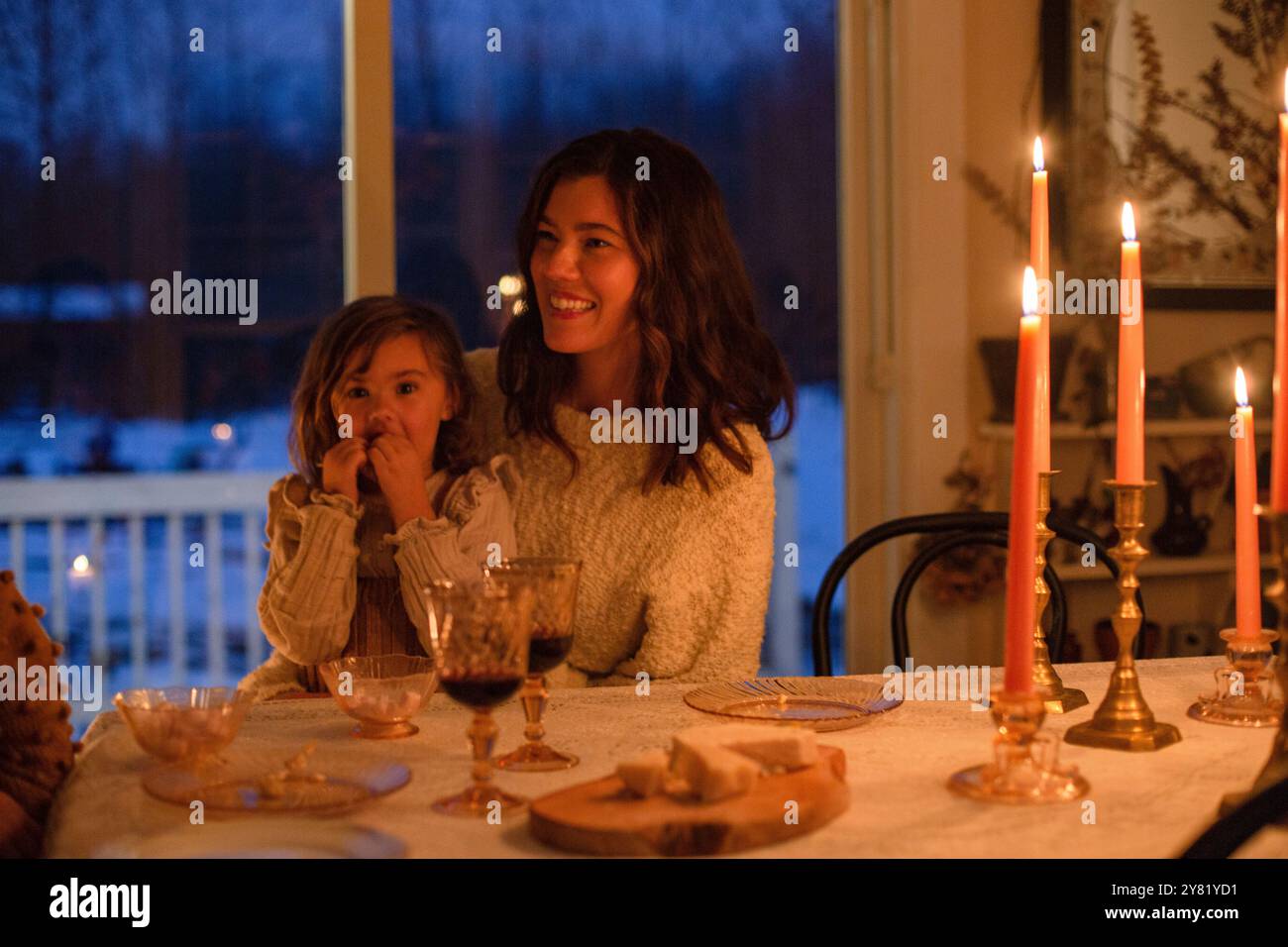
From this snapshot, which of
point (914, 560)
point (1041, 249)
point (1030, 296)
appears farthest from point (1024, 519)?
point (914, 560)

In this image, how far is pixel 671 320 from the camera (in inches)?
88.9

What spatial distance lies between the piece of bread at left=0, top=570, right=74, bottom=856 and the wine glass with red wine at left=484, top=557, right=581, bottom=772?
411 mm

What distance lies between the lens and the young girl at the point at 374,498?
6.69 ft

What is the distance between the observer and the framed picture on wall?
3303 mm

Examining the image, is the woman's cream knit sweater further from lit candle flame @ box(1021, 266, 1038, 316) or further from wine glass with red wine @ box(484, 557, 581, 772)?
lit candle flame @ box(1021, 266, 1038, 316)

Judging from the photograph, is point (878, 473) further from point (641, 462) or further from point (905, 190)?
point (641, 462)

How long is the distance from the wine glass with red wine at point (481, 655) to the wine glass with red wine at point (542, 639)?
0.09m

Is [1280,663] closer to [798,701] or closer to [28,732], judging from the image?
[798,701]

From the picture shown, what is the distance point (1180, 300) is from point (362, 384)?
84.5 inches

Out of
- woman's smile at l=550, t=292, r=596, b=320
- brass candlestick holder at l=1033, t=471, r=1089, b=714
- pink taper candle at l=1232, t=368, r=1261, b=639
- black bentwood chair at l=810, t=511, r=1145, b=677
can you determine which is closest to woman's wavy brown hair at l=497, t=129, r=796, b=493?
woman's smile at l=550, t=292, r=596, b=320

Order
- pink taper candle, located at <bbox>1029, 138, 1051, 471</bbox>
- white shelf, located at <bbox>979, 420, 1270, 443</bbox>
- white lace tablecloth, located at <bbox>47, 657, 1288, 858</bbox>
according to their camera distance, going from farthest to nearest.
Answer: white shelf, located at <bbox>979, 420, 1270, 443</bbox>
pink taper candle, located at <bbox>1029, 138, 1051, 471</bbox>
white lace tablecloth, located at <bbox>47, 657, 1288, 858</bbox>

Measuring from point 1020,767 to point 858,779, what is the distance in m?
0.14
